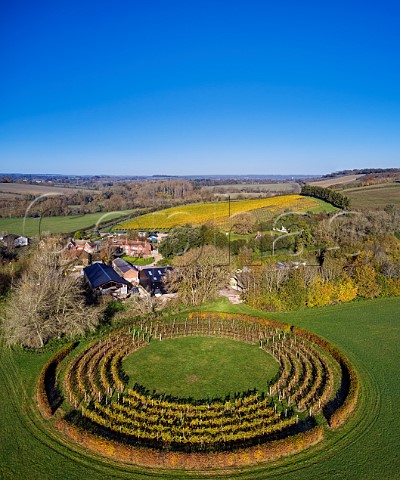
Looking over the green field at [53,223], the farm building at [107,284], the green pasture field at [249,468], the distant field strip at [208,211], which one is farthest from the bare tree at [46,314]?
the green field at [53,223]

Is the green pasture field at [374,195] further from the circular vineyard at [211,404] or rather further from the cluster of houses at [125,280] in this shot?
the circular vineyard at [211,404]

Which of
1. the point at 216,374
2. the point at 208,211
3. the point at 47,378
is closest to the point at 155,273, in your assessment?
the point at 216,374

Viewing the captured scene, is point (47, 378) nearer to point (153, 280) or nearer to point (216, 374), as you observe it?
point (216, 374)

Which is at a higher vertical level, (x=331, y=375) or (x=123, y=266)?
(x=123, y=266)

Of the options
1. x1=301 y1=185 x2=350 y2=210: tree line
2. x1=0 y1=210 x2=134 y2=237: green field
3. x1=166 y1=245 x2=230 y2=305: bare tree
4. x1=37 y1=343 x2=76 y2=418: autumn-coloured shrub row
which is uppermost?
x1=301 y1=185 x2=350 y2=210: tree line

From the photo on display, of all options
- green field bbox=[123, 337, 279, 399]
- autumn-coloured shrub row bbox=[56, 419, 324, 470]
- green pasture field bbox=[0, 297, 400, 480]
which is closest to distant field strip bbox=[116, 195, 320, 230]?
green field bbox=[123, 337, 279, 399]

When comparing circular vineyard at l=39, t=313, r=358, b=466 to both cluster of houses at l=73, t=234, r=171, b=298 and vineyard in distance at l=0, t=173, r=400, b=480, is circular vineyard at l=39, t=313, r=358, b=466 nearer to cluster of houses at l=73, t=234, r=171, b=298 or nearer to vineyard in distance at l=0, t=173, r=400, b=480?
vineyard in distance at l=0, t=173, r=400, b=480
